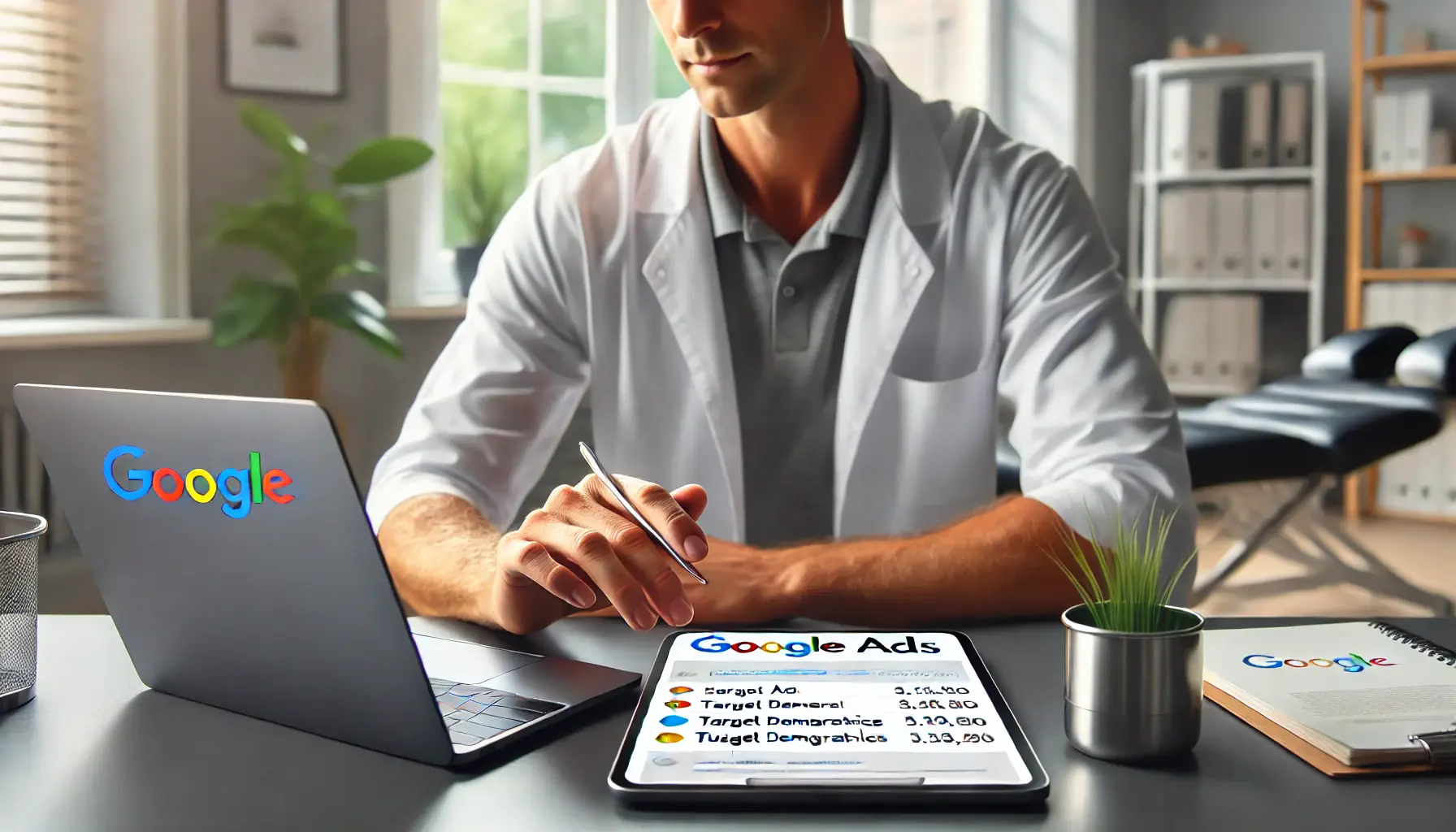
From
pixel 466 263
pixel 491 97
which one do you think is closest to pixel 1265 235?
pixel 491 97

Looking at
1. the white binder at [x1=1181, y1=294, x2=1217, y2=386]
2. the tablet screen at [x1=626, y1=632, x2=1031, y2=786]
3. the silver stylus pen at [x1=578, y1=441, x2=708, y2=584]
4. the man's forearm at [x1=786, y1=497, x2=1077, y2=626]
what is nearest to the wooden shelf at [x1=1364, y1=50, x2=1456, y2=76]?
the white binder at [x1=1181, y1=294, x2=1217, y2=386]

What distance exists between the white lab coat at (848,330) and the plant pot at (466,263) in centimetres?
185

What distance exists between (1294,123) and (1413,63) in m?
0.42

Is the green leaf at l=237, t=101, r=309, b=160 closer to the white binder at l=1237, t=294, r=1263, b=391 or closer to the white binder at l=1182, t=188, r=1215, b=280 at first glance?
the white binder at l=1182, t=188, r=1215, b=280

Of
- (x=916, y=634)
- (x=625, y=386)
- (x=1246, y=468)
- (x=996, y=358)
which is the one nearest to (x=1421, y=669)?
(x=916, y=634)

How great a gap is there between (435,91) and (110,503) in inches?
110

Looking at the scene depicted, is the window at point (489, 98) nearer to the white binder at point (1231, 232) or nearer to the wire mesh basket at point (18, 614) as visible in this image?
the white binder at point (1231, 232)

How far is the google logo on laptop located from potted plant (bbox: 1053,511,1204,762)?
0.42 meters

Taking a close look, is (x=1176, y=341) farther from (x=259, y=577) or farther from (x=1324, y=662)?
(x=259, y=577)

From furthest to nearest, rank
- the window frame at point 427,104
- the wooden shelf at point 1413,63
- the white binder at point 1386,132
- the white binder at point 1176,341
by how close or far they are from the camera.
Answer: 1. the white binder at point 1176,341
2. the white binder at point 1386,132
3. the wooden shelf at point 1413,63
4. the window frame at point 427,104

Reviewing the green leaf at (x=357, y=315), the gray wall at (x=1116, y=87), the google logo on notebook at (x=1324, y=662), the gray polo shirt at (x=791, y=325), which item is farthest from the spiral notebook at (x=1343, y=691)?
the gray wall at (x=1116, y=87)

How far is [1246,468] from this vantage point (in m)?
2.83

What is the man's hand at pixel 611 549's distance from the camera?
0.81 m

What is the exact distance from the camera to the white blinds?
2.74 m
